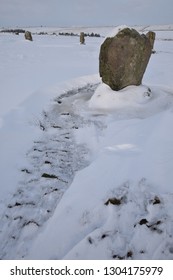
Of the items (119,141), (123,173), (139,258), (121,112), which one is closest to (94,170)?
(123,173)

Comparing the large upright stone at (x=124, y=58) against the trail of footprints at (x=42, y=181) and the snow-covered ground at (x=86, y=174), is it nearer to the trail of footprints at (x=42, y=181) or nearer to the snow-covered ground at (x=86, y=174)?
the snow-covered ground at (x=86, y=174)

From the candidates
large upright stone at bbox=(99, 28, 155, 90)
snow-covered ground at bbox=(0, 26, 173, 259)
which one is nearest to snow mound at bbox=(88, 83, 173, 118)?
snow-covered ground at bbox=(0, 26, 173, 259)

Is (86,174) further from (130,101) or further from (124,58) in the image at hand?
(124,58)

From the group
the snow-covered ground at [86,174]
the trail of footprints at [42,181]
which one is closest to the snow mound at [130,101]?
the snow-covered ground at [86,174]

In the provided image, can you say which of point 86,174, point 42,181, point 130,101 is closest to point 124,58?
point 130,101

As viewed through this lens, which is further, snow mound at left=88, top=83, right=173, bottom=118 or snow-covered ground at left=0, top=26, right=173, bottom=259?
snow mound at left=88, top=83, right=173, bottom=118

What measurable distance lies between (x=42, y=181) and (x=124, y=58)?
365 centimetres

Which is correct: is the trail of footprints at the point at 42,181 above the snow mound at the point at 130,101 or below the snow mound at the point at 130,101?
below

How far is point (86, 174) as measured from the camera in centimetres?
302

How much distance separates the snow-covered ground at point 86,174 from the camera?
7.06 ft

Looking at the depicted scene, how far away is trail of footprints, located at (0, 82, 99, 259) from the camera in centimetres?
229

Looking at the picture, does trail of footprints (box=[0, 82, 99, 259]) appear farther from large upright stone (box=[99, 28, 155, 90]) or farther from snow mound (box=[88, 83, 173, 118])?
large upright stone (box=[99, 28, 155, 90])

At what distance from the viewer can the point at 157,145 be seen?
3.45 m
